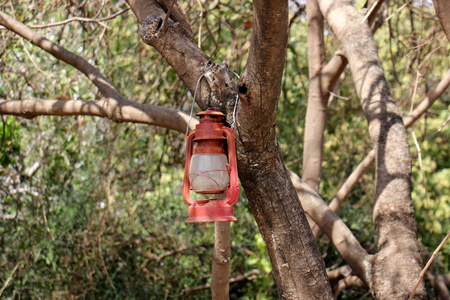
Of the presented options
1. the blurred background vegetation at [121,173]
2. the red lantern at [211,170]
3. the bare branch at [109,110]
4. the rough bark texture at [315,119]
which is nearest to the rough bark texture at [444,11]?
the red lantern at [211,170]

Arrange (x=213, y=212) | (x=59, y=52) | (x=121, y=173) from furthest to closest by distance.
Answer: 1. (x=121, y=173)
2. (x=59, y=52)
3. (x=213, y=212)

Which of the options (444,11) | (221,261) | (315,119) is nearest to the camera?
(444,11)

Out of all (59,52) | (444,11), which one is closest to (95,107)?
(59,52)

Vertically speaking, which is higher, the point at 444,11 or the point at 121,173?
the point at 121,173

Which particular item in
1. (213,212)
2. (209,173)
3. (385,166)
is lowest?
(213,212)

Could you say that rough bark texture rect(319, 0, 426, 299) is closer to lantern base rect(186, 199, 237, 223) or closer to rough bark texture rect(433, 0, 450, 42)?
lantern base rect(186, 199, 237, 223)

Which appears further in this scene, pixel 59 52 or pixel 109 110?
pixel 59 52

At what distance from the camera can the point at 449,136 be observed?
536 cm

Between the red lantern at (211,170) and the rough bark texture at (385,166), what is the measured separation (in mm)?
774

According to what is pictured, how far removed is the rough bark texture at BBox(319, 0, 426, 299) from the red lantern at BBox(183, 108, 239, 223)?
77 cm

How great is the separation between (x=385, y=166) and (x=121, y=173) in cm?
265

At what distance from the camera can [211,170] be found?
1388 mm

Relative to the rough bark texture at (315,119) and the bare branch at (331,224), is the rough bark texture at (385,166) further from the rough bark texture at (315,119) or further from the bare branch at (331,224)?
the rough bark texture at (315,119)

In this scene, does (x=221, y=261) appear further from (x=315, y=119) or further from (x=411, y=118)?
(x=411, y=118)
